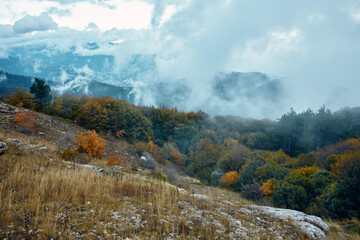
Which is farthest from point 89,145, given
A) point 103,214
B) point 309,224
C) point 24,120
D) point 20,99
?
point 20,99

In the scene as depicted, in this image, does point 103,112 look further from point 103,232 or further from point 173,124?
point 103,232

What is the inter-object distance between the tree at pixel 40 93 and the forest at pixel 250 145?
16 centimetres

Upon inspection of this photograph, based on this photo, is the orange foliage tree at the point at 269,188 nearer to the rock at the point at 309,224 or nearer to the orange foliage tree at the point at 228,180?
the orange foliage tree at the point at 228,180

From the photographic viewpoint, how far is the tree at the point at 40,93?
119ft

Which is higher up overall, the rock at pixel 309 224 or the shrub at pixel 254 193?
the rock at pixel 309 224

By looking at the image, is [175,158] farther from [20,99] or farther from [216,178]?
[20,99]

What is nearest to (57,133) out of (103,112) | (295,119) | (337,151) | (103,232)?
(103,112)

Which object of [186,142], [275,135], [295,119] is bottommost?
[186,142]

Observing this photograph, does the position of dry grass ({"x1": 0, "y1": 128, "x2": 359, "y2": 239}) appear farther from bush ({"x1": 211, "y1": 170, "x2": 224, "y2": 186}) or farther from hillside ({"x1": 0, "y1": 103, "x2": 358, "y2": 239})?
bush ({"x1": 211, "y1": 170, "x2": 224, "y2": 186})

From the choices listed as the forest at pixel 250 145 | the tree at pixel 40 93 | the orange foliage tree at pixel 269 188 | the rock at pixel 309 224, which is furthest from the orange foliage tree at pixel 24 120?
the orange foliage tree at pixel 269 188

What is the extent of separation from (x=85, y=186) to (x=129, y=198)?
1.35 metres

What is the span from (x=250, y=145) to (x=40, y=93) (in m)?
53.9

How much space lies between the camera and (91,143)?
20.0 meters

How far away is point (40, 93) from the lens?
3688cm
